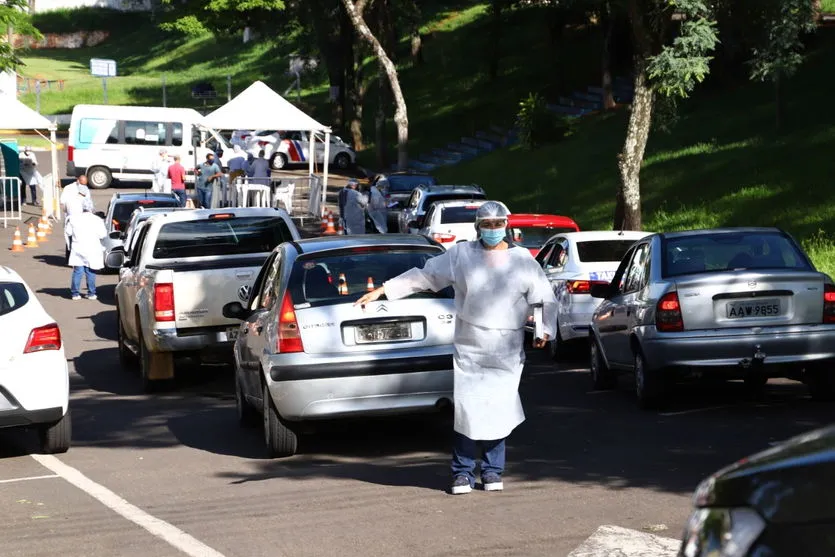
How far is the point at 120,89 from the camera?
8381 cm

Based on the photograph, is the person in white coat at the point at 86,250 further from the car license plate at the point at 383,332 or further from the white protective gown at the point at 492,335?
the white protective gown at the point at 492,335

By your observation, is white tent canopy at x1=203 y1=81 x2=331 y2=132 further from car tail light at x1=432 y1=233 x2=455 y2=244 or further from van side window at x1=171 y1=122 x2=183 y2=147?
car tail light at x1=432 y1=233 x2=455 y2=244

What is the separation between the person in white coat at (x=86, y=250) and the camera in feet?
76.4

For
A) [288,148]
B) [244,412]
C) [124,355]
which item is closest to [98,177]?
[288,148]

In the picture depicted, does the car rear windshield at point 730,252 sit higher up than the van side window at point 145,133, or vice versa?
the van side window at point 145,133

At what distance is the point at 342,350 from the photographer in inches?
391

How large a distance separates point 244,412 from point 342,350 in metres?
2.25

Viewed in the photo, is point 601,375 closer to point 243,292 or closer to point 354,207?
point 243,292

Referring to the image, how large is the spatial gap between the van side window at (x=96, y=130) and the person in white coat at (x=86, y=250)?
21.0 meters

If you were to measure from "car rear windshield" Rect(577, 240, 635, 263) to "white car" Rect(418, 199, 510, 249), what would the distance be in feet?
24.1

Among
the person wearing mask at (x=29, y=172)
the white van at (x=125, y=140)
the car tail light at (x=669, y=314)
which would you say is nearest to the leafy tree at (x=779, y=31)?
the car tail light at (x=669, y=314)

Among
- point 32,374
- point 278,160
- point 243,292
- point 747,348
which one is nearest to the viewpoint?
point 32,374

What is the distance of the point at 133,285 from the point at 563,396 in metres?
5.13

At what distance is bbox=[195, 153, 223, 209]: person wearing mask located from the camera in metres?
34.5
